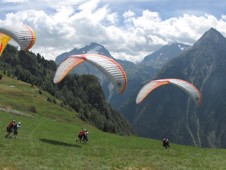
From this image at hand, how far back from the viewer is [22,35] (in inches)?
1453

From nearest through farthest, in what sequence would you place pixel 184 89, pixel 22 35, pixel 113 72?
pixel 22 35, pixel 113 72, pixel 184 89

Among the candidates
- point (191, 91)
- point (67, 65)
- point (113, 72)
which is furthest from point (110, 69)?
point (191, 91)

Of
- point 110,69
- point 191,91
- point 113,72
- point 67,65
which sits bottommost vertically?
point 113,72

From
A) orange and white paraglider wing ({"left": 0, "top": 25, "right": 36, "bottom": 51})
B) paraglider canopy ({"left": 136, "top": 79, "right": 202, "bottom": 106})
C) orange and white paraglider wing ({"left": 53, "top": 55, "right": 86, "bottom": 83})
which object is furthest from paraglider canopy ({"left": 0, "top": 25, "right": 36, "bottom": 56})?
paraglider canopy ({"left": 136, "top": 79, "right": 202, "bottom": 106})

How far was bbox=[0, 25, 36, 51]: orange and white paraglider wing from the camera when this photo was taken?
36.6m

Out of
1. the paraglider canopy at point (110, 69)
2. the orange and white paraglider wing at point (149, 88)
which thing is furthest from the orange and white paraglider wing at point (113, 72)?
the orange and white paraglider wing at point (149, 88)

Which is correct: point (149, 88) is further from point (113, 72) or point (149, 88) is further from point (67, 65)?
point (67, 65)

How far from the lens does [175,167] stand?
3155 centimetres

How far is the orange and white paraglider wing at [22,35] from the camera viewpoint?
36.6 meters

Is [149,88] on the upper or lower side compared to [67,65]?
lower

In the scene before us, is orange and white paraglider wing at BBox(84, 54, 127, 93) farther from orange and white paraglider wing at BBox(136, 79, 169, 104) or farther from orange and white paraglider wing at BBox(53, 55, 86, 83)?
orange and white paraglider wing at BBox(136, 79, 169, 104)

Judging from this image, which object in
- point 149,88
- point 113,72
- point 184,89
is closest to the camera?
point 113,72

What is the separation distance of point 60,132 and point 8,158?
105 feet

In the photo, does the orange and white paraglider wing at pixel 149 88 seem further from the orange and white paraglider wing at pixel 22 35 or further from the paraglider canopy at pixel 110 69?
the orange and white paraglider wing at pixel 22 35
